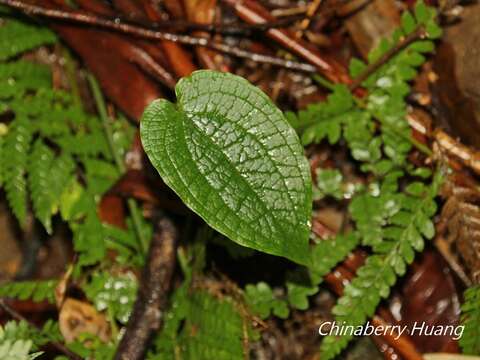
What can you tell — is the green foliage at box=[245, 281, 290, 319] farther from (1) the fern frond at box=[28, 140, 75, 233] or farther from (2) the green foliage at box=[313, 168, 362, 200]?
(1) the fern frond at box=[28, 140, 75, 233]

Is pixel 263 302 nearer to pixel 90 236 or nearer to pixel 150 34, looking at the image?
pixel 90 236

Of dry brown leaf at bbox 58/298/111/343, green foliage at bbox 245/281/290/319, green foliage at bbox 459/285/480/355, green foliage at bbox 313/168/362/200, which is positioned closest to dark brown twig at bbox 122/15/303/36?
green foliage at bbox 313/168/362/200

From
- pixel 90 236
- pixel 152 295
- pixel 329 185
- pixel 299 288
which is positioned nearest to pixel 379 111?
pixel 329 185

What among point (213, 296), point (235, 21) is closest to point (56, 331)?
point (213, 296)

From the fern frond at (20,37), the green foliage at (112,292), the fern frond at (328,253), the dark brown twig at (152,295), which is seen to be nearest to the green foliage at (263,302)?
the fern frond at (328,253)

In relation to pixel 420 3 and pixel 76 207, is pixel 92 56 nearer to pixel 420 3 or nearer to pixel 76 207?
pixel 76 207
